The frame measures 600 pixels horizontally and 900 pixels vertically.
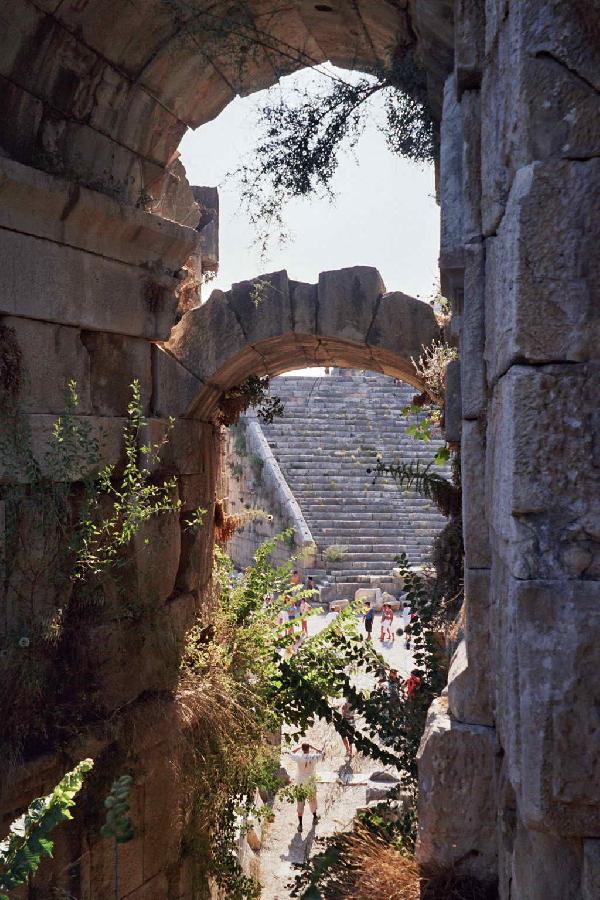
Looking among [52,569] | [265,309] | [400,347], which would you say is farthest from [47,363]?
[400,347]

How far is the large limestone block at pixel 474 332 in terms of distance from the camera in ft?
10.1

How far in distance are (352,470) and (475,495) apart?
19.7m

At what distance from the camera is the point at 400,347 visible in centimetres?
664

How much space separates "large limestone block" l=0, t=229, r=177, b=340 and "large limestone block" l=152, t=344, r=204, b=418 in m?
0.22

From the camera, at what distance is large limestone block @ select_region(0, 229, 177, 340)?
512 cm

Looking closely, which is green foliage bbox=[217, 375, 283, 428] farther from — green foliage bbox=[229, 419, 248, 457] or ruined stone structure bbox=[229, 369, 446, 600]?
green foliage bbox=[229, 419, 248, 457]

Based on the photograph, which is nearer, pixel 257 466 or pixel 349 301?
pixel 349 301

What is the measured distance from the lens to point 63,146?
5590mm

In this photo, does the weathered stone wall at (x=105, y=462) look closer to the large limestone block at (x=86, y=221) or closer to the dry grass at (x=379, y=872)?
the large limestone block at (x=86, y=221)

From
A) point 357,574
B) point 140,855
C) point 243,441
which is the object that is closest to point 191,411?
point 140,855

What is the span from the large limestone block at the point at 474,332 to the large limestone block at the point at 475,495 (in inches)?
2.9

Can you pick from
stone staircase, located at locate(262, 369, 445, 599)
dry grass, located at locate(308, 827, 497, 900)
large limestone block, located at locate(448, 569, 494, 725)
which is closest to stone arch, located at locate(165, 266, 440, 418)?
dry grass, located at locate(308, 827, 497, 900)

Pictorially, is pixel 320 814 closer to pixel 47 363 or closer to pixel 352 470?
pixel 47 363

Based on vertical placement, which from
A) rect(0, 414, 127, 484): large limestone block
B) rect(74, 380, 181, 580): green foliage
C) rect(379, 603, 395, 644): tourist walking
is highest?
rect(0, 414, 127, 484): large limestone block
